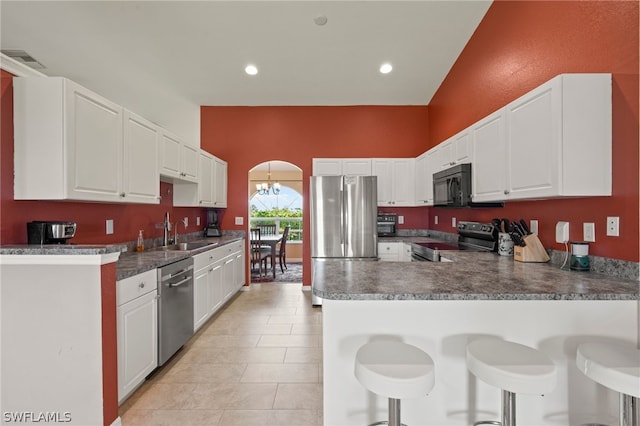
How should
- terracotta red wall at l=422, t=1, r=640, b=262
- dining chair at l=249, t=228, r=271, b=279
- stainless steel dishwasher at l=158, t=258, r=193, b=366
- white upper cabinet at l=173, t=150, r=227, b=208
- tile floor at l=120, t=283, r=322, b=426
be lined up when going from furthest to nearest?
dining chair at l=249, t=228, r=271, b=279, white upper cabinet at l=173, t=150, r=227, b=208, stainless steel dishwasher at l=158, t=258, r=193, b=366, tile floor at l=120, t=283, r=322, b=426, terracotta red wall at l=422, t=1, r=640, b=262

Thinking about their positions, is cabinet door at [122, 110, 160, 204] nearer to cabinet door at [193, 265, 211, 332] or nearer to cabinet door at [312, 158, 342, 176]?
cabinet door at [193, 265, 211, 332]

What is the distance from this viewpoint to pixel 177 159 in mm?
3377

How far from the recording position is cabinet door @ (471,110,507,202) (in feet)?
7.34

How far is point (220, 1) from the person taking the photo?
8.82 ft

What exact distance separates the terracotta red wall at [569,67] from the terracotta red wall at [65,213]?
364cm

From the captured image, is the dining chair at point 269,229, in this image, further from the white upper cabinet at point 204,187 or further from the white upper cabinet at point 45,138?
the white upper cabinet at point 45,138

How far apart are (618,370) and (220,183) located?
15.2 ft

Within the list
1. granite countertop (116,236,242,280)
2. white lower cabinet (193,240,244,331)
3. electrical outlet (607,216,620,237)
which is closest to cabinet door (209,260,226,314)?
white lower cabinet (193,240,244,331)

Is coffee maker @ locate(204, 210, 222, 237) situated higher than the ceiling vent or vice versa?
the ceiling vent

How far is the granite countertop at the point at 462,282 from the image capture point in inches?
53.7

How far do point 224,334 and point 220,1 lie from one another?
3.30 m

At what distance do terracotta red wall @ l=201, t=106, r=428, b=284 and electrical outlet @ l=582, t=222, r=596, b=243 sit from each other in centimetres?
312

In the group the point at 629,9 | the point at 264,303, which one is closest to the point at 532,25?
the point at 629,9

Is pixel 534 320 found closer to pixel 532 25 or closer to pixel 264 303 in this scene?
pixel 532 25
